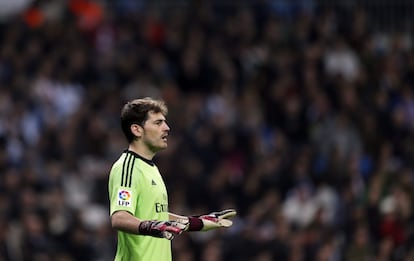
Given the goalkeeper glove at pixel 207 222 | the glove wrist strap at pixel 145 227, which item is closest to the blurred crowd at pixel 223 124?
the goalkeeper glove at pixel 207 222

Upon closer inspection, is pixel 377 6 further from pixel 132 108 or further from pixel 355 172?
pixel 132 108

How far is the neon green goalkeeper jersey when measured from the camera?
9492 mm

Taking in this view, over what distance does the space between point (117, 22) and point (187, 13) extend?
3.96ft

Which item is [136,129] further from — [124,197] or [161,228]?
[161,228]

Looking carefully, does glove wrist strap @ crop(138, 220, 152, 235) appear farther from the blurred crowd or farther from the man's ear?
the blurred crowd

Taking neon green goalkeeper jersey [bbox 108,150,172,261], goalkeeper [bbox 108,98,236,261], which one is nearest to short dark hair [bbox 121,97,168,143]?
goalkeeper [bbox 108,98,236,261]

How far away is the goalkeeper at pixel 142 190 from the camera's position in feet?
30.9

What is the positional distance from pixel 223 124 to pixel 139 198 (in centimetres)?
996

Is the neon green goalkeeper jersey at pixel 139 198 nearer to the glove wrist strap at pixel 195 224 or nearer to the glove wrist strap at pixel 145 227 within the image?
the glove wrist strap at pixel 195 224

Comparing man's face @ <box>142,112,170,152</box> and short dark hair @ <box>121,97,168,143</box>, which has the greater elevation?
short dark hair @ <box>121,97,168,143</box>

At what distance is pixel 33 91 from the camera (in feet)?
63.5

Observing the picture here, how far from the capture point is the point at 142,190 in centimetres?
957

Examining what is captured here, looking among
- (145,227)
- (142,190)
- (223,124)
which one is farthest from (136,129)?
(223,124)

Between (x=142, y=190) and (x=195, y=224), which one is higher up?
(x=142, y=190)
